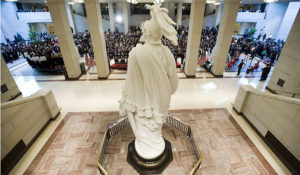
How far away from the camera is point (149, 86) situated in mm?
2631

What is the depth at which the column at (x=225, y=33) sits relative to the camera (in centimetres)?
733

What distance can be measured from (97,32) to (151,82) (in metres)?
6.41

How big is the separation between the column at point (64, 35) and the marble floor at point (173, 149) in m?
3.95

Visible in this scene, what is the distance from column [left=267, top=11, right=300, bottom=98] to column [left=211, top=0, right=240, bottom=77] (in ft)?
8.46

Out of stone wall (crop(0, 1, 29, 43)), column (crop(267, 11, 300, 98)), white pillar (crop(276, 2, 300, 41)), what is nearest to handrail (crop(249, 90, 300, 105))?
column (crop(267, 11, 300, 98))

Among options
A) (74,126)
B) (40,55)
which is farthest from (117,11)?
(74,126)

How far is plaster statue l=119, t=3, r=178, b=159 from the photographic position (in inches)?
91.0

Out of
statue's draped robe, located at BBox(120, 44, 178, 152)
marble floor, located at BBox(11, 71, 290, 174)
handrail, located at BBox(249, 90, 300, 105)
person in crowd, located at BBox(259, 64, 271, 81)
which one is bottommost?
marble floor, located at BBox(11, 71, 290, 174)

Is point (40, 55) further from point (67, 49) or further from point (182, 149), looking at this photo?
point (182, 149)

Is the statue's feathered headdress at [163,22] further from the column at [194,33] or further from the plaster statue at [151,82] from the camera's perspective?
the column at [194,33]

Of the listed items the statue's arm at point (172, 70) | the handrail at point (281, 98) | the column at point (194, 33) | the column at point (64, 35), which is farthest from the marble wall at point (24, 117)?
the handrail at point (281, 98)

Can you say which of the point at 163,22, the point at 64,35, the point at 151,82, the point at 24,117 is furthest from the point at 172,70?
the point at 64,35

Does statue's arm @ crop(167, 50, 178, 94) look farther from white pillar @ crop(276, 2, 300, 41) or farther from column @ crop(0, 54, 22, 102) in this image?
white pillar @ crop(276, 2, 300, 41)

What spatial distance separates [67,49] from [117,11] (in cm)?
2135
